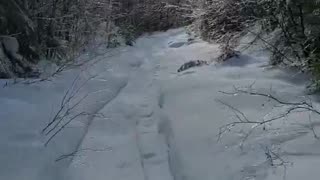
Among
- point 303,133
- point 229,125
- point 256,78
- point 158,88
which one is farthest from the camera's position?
point 158,88

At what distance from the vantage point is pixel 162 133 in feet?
23.4

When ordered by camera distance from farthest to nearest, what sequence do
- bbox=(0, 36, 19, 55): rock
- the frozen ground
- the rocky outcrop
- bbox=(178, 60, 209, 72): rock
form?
bbox=(178, 60, 209, 72): rock < bbox=(0, 36, 19, 55): rock < the rocky outcrop < the frozen ground

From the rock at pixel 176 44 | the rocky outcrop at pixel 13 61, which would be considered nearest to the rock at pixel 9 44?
the rocky outcrop at pixel 13 61

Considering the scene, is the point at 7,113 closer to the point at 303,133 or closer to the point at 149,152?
the point at 149,152

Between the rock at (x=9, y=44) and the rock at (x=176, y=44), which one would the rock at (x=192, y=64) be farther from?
the rock at (x=176, y=44)

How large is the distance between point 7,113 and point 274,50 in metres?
5.22

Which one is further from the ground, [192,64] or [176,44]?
[192,64]

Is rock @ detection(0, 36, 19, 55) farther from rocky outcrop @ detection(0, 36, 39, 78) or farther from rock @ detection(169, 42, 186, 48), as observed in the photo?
rock @ detection(169, 42, 186, 48)

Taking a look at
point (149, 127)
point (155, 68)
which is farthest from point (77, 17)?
point (149, 127)

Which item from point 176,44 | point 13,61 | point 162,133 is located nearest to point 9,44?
point 13,61

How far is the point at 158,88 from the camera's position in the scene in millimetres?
10234

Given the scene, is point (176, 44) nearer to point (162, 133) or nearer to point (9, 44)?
point (9, 44)

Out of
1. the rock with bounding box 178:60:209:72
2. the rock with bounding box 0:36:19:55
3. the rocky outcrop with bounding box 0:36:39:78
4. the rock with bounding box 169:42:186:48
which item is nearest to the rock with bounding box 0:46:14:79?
the rocky outcrop with bounding box 0:36:39:78

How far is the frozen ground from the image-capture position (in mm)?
5172
